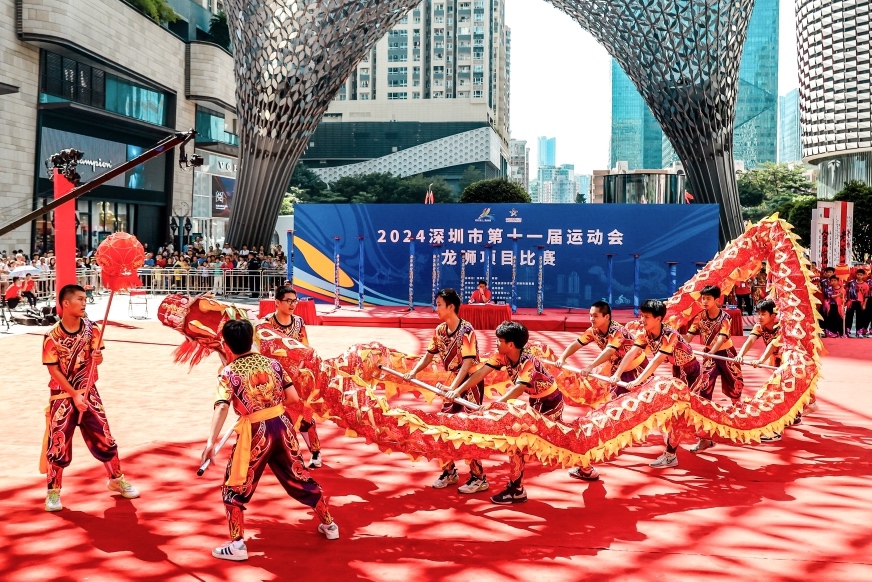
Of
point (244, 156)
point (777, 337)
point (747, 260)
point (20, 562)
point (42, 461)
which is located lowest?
point (20, 562)

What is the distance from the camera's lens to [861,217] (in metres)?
37.0

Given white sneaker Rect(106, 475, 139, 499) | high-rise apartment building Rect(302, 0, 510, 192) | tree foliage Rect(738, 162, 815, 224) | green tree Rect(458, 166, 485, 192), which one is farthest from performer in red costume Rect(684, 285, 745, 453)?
high-rise apartment building Rect(302, 0, 510, 192)

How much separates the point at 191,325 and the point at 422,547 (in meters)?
2.06

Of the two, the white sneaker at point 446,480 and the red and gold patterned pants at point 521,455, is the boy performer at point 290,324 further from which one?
the red and gold patterned pants at point 521,455

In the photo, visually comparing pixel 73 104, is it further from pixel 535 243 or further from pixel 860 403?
pixel 860 403

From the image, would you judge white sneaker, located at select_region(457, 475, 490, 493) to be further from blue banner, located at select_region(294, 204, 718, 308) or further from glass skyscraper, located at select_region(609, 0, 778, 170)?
glass skyscraper, located at select_region(609, 0, 778, 170)

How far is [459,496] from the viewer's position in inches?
249

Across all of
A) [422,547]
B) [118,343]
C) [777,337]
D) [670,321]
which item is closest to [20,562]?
[422,547]

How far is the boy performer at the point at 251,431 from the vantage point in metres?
4.82

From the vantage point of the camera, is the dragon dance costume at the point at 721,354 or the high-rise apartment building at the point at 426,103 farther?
the high-rise apartment building at the point at 426,103

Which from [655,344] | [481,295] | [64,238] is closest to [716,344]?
[655,344]

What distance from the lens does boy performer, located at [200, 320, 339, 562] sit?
4816 millimetres

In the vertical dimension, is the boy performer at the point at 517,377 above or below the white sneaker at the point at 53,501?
above

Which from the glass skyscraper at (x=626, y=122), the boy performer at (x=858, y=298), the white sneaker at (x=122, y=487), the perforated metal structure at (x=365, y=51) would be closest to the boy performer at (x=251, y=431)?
the white sneaker at (x=122, y=487)
